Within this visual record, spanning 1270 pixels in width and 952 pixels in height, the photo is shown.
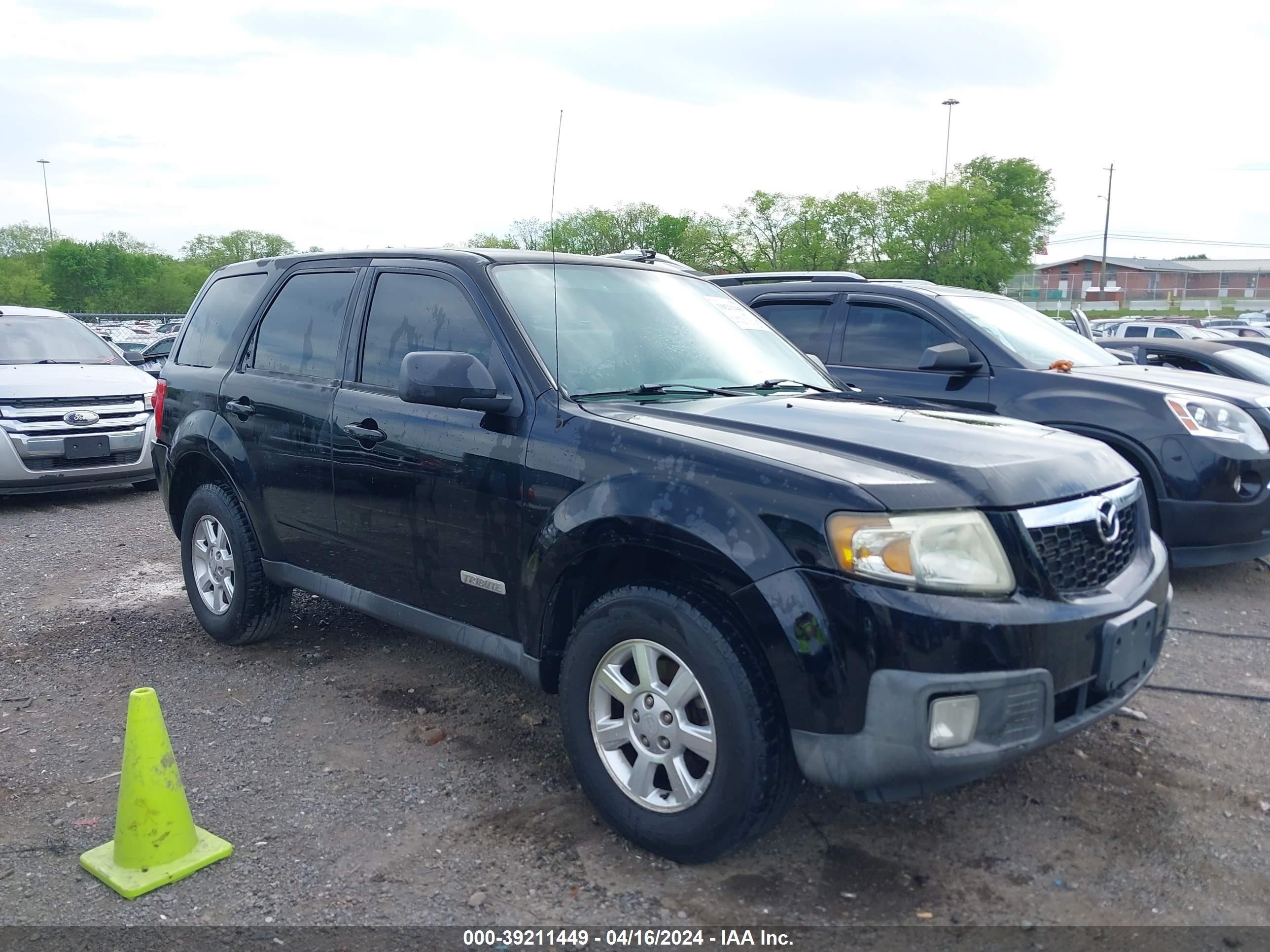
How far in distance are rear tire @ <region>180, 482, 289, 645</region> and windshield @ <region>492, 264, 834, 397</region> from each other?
195 centimetres

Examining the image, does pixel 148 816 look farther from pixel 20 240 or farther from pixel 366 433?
pixel 20 240

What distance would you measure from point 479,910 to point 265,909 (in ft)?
1.93

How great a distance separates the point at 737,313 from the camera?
14.9 feet

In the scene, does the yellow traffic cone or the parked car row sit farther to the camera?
the yellow traffic cone

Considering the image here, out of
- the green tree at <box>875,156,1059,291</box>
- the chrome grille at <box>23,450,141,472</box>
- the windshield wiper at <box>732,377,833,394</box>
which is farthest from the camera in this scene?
the green tree at <box>875,156,1059,291</box>

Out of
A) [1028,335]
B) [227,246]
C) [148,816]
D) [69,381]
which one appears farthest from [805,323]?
[227,246]

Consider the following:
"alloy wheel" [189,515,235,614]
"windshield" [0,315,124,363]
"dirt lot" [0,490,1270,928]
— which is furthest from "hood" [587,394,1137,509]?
"windshield" [0,315,124,363]

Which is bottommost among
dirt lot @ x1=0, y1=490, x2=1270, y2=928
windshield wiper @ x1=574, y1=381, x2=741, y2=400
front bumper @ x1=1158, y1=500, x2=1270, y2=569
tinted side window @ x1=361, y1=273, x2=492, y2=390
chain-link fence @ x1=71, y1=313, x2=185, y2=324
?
dirt lot @ x1=0, y1=490, x2=1270, y2=928

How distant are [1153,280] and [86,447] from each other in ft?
339

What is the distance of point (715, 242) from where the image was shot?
52438 millimetres

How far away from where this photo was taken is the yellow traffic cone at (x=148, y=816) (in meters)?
3.03

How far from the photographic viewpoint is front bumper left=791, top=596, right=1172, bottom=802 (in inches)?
103

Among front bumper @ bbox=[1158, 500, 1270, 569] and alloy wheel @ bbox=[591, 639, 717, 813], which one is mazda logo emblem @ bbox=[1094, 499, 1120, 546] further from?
front bumper @ bbox=[1158, 500, 1270, 569]

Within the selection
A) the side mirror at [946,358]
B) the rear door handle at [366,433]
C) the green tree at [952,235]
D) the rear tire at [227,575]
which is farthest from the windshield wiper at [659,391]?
the green tree at [952,235]
